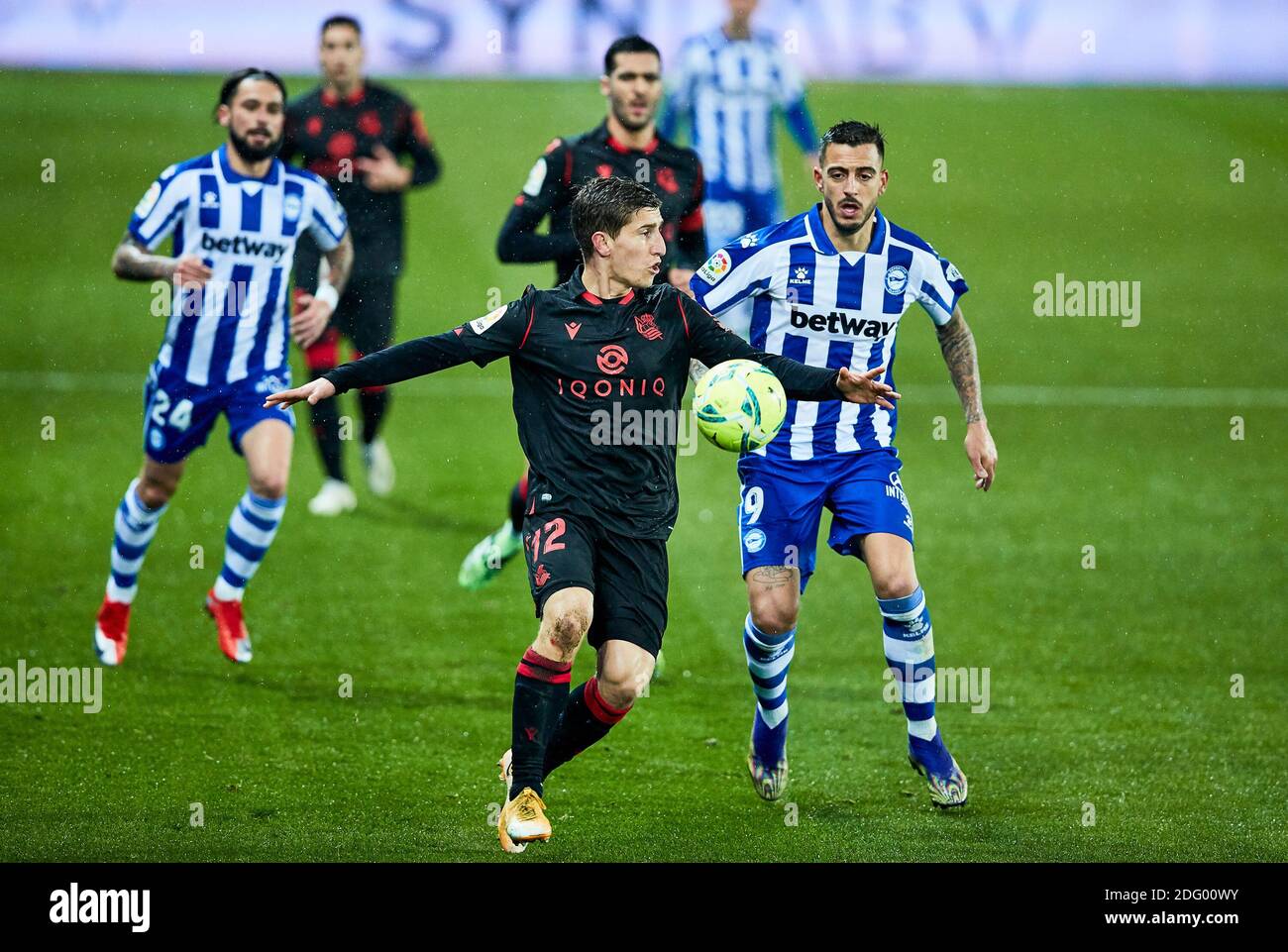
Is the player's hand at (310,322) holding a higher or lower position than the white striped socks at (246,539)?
higher

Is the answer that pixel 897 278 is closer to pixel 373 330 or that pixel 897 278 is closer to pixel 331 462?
pixel 373 330

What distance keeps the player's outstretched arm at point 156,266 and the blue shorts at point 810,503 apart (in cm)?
230

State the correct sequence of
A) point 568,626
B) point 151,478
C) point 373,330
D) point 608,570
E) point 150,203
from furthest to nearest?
1. point 373,330
2. point 151,478
3. point 150,203
4. point 608,570
5. point 568,626

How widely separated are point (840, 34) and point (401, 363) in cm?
1545

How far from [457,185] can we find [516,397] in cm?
1729

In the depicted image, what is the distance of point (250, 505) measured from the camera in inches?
302

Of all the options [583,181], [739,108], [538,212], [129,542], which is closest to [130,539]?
[129,542]

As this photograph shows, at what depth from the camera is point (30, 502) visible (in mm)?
10516

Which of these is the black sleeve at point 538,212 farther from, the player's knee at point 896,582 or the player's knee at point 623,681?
the player's knee at point 623,681

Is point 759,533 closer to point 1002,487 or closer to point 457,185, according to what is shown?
point 1002,487

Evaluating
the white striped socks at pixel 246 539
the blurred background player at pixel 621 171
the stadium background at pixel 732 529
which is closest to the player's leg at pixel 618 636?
the stadium background at pixel 732 529

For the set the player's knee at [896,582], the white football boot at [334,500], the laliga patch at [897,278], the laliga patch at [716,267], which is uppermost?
the laliga patch at [716,267]

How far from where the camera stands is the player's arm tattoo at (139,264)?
7109mm
